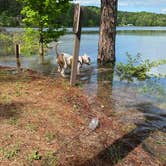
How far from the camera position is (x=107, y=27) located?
13.9 meters

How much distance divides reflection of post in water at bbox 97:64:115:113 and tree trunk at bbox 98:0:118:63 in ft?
2.21

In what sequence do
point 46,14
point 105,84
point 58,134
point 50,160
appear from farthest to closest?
point 46,14
point 105,84
point 58,134
point 50,160

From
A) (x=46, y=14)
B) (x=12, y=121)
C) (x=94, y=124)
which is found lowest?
(x=94, y=124)

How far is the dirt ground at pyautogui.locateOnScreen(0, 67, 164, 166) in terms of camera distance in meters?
4.52

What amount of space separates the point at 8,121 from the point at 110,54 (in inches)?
370

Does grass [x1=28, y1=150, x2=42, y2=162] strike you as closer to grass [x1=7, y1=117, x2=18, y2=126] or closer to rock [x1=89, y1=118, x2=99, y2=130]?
grass [x1=7, y1=117, x2=18, y2=126]

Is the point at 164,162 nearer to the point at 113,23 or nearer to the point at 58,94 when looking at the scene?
the point at 58,94

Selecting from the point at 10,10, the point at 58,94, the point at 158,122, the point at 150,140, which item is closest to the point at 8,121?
the point at 58,94

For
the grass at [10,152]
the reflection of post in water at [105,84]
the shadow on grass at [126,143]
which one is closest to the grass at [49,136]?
the grass at [10,152]

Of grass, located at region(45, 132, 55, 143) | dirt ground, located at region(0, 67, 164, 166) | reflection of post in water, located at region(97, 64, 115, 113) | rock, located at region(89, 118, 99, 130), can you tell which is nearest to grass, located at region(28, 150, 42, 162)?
dirt ground, located at region(0, 67, 164, 166)

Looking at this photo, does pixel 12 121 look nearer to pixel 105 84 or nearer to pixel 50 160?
pixel 50 160

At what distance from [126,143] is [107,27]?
9337 mm

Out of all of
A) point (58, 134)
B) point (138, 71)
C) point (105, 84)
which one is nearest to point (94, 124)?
point (58, 134)

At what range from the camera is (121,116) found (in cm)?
670
